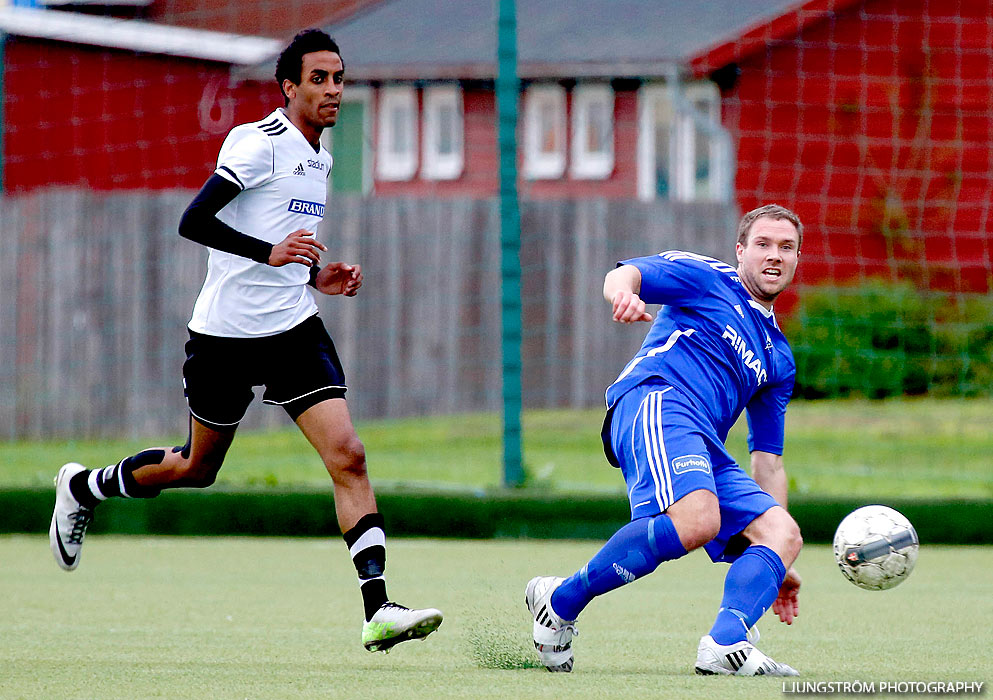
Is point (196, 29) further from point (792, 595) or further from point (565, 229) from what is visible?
point (792, 595)

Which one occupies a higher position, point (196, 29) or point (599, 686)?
point (196, 29)

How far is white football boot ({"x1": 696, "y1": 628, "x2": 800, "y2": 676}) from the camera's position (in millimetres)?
4402

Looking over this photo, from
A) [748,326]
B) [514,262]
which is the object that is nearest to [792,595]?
[748,326]

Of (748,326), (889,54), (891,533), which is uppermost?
(889,54)

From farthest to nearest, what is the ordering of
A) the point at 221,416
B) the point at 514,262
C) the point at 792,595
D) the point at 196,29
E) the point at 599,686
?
the point at 196,29, the point at 514,262, the point at 221,416, the point at 792,595, the point at 599,686

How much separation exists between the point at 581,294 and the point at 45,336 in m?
4.92

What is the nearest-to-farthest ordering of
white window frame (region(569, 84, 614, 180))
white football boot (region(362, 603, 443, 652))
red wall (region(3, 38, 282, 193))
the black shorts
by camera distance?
1. white football boot (region(362, 603, 443, 652))
2. the black shorts
3. red wall (region(3, 38, 282, 193))
4. white window frame (region(569, 84, 614, 180))

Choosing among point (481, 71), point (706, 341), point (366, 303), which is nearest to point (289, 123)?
point (706, 341)

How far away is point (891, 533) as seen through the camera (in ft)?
16.6

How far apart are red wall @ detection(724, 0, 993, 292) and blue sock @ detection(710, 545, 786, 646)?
11739mm

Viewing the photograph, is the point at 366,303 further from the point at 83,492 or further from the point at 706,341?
the point at 706,341

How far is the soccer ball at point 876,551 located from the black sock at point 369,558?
1.50 meters

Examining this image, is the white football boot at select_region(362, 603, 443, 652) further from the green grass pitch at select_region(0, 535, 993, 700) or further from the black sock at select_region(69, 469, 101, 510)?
the black sock at select_region(69, 469, 101, 510)

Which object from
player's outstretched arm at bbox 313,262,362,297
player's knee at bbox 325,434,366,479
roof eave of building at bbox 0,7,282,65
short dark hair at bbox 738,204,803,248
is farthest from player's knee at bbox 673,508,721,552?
roof eave of building at bbox 0,7,282,65
